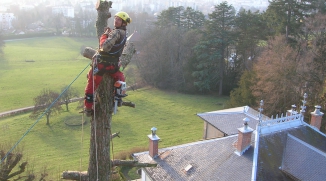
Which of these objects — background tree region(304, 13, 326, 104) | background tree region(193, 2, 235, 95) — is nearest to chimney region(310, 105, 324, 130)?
background tree region(304, 13, 326, 104)

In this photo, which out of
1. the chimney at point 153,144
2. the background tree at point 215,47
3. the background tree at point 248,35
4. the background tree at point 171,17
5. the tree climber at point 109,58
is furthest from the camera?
the background tree at point 171,17

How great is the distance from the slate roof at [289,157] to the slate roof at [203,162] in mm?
751

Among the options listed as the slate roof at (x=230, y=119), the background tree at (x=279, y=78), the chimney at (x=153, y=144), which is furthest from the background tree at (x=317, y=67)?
the chimney at (x=153, y=144)

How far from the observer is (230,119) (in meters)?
22.6

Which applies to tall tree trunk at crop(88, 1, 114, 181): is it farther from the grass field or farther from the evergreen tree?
the evergreen tree

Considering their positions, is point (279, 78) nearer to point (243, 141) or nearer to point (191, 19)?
point (243, 141)

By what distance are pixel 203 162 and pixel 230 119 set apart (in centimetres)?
799

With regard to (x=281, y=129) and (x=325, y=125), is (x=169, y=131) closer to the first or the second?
(x=325, y=125)

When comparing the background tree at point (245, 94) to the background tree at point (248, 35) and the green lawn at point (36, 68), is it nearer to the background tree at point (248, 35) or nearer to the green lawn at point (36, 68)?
the background tree at point (248, 35)

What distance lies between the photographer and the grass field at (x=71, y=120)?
2529cm

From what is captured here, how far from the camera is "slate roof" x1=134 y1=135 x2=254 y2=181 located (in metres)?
13.9

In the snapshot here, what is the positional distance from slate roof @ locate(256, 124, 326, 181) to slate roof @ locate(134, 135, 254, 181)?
75cm

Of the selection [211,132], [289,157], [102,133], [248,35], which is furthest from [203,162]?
[248,35]

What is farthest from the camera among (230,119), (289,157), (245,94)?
(245,94)
